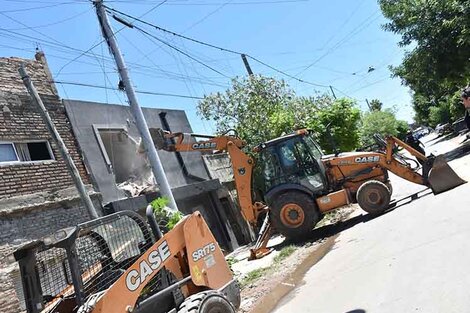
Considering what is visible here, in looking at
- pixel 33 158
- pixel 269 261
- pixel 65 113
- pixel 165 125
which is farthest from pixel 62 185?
pixel 165 125

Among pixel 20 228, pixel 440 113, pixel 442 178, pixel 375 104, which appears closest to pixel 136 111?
pixel 20 228

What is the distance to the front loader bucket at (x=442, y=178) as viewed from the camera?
1100cm

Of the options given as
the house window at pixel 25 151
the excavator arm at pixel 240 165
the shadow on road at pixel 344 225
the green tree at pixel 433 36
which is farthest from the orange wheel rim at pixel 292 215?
the green tree at pixel 433 36

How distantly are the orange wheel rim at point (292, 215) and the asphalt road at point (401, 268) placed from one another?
200 cm

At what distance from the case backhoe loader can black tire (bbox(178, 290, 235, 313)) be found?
666 cm

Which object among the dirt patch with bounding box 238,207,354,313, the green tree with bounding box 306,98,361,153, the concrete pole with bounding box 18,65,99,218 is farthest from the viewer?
the green tree with bounding box 306,98,361,153

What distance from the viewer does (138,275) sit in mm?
5012

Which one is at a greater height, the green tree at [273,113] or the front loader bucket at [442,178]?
the green tree at [273,113]

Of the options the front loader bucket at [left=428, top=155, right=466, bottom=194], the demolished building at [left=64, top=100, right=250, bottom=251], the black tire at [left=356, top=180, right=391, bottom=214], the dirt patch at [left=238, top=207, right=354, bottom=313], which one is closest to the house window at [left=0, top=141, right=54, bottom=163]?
the demolished building at [left=64, top=100, right=250, bottom=251]

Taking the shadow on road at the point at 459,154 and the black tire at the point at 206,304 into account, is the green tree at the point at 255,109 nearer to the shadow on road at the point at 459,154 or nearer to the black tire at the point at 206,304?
the shadow on road at the point at 459,154

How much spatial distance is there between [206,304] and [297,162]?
7.62 m

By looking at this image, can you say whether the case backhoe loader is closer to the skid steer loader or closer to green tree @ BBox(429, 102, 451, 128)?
the skid steer loader

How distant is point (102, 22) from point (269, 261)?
7.37m

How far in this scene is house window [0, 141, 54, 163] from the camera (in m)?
11.1
